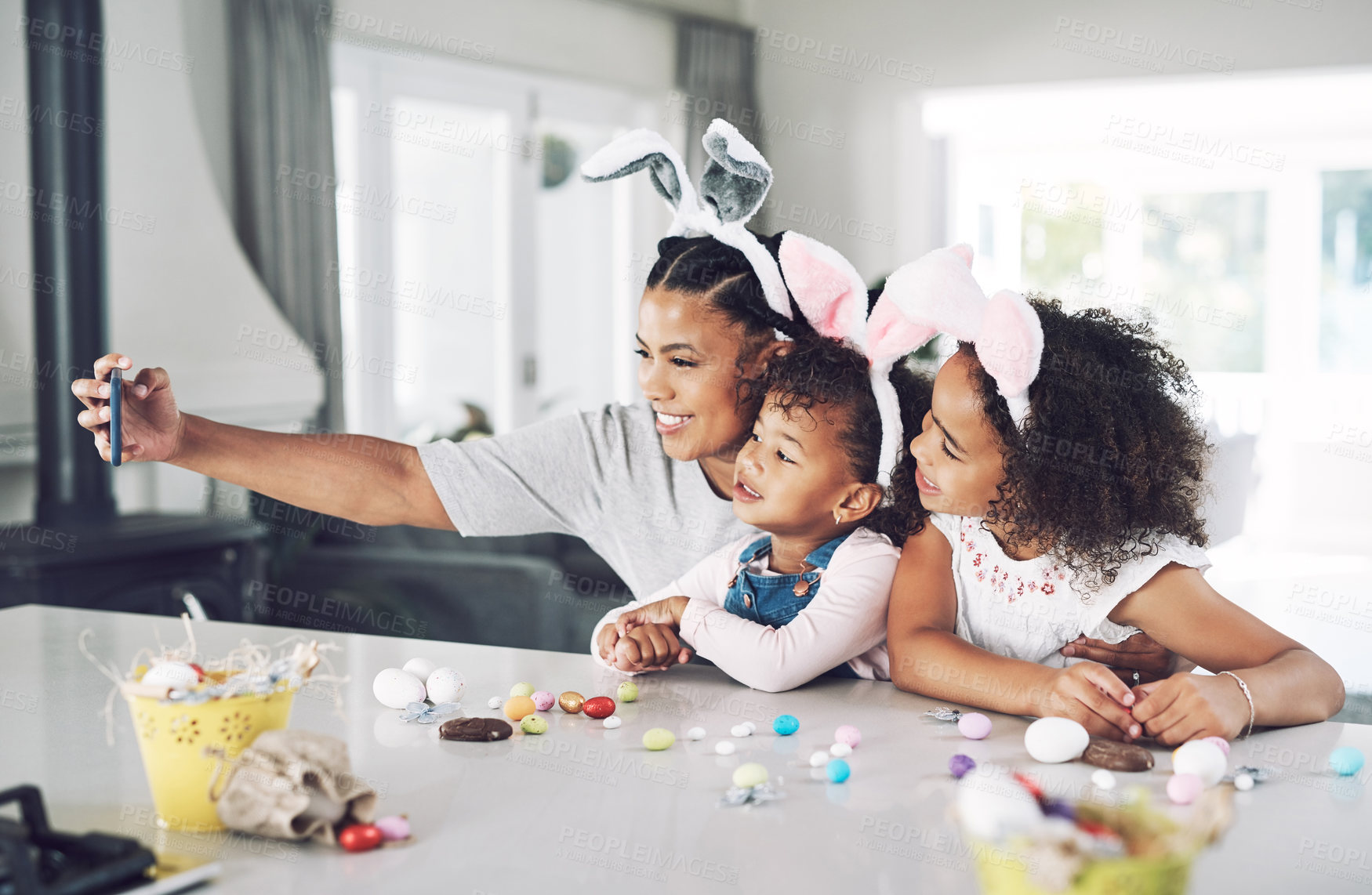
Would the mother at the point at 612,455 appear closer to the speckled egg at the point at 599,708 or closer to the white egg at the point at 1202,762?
the white egg at the point at 1202,762

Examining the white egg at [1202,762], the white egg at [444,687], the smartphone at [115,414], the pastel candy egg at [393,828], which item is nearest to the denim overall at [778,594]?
the white egg at [444,687]

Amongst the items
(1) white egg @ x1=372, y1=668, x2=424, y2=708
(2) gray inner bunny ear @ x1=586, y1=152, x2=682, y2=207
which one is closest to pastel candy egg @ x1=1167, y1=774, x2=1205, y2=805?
(1) white egg @ x1=372, y1=668, x2=424, y2=708

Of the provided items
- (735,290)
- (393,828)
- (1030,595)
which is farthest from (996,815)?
(735,290)

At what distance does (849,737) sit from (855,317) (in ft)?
1.73

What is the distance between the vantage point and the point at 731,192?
150cm

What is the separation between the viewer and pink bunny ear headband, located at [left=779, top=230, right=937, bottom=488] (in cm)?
134

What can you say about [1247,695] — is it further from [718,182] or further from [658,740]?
[718,182]

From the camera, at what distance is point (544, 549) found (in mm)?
3662

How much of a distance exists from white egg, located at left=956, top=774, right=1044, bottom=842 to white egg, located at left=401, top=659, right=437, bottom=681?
0.78 metres

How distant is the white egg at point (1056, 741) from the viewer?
1.07 metres

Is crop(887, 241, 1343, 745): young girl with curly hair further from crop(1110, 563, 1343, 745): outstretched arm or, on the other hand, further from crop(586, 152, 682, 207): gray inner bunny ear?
crop(586, 152, 682, 207): gray inner bunny ear

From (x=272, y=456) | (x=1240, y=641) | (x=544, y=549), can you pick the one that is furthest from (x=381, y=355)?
(x=1240, y=641)

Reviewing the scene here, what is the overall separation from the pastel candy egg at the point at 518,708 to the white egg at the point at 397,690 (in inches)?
4.3

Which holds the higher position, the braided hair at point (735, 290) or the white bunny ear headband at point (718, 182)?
the white bunny ear headband at point (718, 182)
